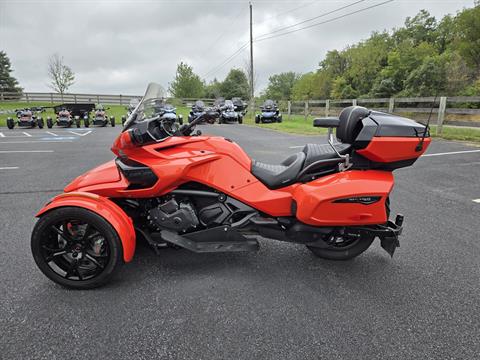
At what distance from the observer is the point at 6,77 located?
43.4 meters

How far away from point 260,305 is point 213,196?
34.1 inches

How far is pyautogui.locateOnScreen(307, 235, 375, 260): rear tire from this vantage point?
2.62m

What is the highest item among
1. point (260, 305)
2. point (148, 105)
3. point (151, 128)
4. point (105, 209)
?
point (148, 105)

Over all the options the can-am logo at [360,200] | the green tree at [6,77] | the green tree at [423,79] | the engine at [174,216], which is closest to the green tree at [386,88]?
the green tree at [423,79]

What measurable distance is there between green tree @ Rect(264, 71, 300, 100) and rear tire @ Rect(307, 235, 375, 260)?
68.3 metres

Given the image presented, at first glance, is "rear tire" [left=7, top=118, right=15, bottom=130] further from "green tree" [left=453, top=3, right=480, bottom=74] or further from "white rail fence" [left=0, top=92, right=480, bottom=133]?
"green tree" [left=453, top=3, right=480, bottom=74]

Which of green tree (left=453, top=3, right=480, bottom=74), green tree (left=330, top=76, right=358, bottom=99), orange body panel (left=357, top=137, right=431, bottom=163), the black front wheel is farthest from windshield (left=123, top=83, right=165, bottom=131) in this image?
green tree (left=330, top=76, right=358, bottom=99)

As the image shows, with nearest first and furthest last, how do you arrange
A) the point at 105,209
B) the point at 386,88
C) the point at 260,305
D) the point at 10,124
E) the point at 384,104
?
1. the point at 260,305
2. the point at 105,209
3. the point at 10,124
4. the point at 384,104
5. the point at 386,88

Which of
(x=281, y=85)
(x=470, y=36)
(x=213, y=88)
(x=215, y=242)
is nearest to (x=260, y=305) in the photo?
(x=215, y=242)

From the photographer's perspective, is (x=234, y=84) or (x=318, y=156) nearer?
(x=318, y=156)

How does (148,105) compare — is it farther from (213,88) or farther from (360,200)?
(213,88)

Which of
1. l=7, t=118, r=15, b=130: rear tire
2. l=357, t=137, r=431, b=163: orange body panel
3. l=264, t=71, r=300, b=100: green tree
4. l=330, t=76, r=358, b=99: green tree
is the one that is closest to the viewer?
l=357, t=137, r=431, b=163: orange body panel

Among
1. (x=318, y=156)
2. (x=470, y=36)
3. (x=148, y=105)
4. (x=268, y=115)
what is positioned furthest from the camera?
(x=470, y=36)

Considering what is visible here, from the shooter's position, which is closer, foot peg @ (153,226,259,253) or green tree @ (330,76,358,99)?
foot peg @ (153,226,259,253)
